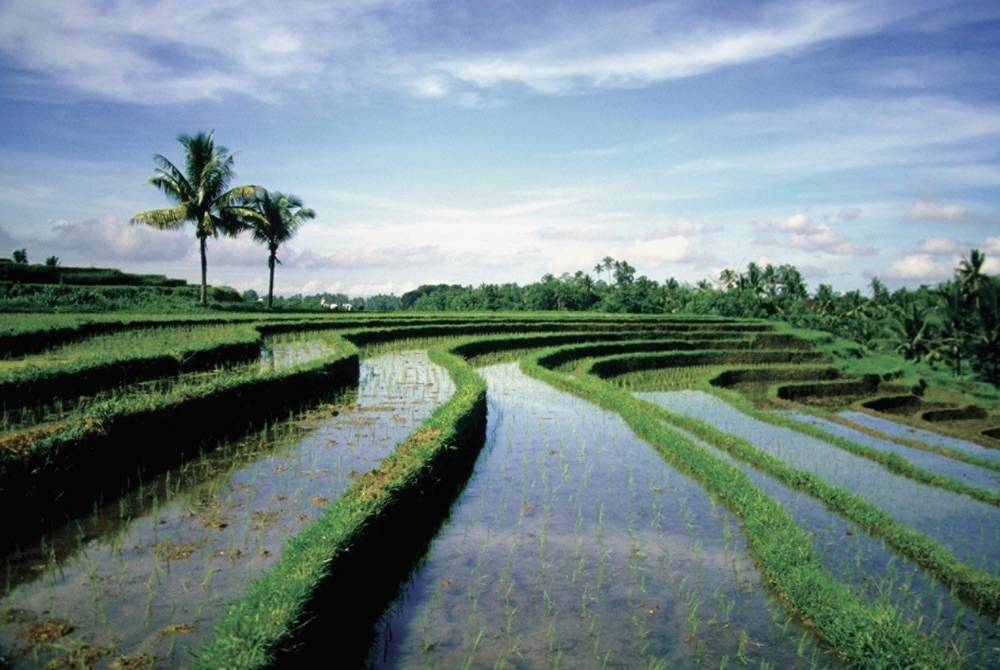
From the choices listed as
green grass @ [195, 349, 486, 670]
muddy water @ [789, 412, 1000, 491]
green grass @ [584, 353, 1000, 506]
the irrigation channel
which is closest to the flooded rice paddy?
the irrigation channel

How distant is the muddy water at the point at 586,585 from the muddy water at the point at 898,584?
0.92m

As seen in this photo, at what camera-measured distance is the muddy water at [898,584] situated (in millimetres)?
5324

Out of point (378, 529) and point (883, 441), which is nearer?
point (378, 529)

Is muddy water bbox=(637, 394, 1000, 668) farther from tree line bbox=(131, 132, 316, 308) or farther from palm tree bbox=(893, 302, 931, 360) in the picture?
palm tree bbox=(893, 302, 931, 360)

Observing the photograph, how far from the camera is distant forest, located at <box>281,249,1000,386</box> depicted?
36250mm

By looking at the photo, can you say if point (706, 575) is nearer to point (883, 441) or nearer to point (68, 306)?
point (883, 441)

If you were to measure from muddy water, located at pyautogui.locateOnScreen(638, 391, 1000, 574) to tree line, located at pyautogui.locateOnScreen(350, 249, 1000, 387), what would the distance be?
88.6 ft

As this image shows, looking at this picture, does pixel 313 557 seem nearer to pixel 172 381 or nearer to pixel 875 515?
pixel 875 515

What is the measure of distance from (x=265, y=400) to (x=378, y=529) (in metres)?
6.17

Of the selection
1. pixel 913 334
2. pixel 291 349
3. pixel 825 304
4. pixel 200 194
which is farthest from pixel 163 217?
pixel 825 304

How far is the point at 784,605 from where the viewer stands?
569cm

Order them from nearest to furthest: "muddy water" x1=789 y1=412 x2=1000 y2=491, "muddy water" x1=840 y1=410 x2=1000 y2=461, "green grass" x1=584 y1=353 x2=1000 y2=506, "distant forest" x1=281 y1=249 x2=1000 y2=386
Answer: "green grass" x1=584 y1=353 x2=1000 y2=506
"muddy water" x1=789 y1=412 x2=1000 y2=491
"muddy water" x1=840 y1=410 x2=1000 y2=461
"distant forest" x1=281 y1=249 x2=1000 y2=386

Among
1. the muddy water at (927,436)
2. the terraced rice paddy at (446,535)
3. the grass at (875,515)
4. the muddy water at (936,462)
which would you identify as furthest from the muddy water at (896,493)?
the muddy water at (927,436)

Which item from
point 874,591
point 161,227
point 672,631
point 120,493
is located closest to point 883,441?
point 874,591
